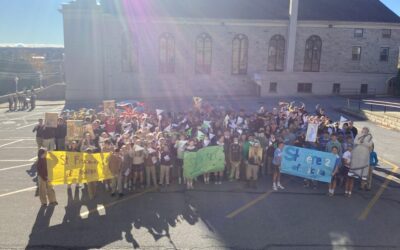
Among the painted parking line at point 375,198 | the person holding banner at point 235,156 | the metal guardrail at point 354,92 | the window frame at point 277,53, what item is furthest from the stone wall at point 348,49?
the person holding banner at point 235,156

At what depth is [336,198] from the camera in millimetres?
10500

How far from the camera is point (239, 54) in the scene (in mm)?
39125

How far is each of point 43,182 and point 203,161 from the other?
4.85 m

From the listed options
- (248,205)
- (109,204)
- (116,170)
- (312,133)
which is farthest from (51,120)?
(312,133)

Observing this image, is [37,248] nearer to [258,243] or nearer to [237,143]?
[258,243]

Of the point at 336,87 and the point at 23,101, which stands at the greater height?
the point at 336,87

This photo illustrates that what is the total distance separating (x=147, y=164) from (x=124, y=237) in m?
3.10

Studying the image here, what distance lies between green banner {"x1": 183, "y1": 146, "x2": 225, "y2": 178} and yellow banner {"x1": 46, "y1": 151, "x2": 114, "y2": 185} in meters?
2.40

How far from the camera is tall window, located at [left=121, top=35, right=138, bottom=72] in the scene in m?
37.1

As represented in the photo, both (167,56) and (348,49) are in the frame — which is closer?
(167,56)

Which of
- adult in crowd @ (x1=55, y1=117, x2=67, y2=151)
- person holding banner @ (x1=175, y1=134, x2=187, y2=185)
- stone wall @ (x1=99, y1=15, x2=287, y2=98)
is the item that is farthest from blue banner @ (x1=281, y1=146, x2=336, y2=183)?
stone wall @ (x1=99, y1=15, x2=287, y2=98)

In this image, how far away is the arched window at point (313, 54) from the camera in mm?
39281

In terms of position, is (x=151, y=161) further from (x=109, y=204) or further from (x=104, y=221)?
(x=104, y=221)

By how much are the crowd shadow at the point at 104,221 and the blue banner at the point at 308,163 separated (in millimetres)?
3745
